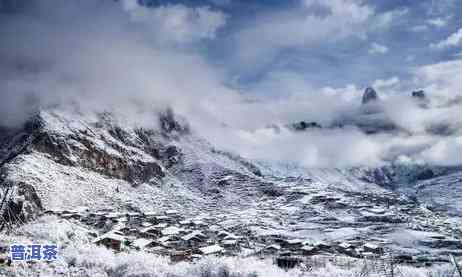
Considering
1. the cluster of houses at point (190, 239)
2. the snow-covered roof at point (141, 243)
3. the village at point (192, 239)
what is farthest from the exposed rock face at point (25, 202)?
the snow-covered roof at point (141, 243)

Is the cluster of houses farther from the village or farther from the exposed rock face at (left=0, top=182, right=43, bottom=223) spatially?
the exposed rock face at (left=0, top=182, right=43, bottom=223)

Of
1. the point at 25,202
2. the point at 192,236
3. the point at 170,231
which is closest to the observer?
the point at 192,236

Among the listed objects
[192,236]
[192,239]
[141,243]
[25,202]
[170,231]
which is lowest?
[141,243]

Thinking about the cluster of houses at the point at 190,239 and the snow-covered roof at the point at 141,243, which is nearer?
the snow-covered roof at the point at 141,243

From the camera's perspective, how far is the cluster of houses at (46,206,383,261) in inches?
3841

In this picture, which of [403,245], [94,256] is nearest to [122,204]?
[403,245]

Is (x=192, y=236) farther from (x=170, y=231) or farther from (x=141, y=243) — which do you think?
(x=141, y=243)

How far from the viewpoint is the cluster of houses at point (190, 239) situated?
320ft

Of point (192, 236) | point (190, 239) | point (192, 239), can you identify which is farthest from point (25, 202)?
point (192, 239)

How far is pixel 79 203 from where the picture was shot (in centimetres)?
15062

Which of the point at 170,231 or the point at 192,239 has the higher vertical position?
the point at 170,231

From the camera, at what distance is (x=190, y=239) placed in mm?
110938

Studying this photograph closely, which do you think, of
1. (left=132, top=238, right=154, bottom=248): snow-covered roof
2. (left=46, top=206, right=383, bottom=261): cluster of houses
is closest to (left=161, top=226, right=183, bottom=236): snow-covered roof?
(left=46, top=206, right=383, bottom=261): cluster of houses

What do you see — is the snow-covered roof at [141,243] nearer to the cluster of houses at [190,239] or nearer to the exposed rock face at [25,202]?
the cluster of houses at [190,239]
